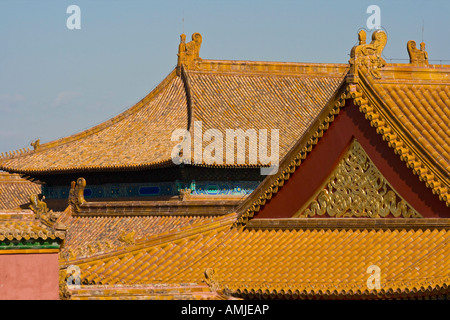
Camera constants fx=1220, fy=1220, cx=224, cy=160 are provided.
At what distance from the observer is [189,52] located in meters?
46.8

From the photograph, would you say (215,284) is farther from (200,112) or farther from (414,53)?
(200,112)

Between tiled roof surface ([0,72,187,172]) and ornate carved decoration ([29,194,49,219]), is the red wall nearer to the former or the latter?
ornate carved decoration ([29,194,49,219])

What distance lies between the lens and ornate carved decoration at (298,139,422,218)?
746 inches

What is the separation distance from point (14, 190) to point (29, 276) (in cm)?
4889

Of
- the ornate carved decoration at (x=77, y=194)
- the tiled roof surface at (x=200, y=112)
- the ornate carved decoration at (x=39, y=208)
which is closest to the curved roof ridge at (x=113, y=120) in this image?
the tiled roof surface at (x=200, y=112)

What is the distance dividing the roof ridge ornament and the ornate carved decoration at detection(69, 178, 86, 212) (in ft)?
48.5

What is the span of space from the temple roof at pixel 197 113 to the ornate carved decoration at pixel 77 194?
9.66 m

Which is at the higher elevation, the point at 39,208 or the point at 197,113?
the point at 197,113

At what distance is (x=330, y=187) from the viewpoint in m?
20.0

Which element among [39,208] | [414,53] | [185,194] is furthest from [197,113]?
[39,208]

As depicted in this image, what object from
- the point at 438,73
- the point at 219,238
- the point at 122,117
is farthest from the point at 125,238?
the point at 122,117

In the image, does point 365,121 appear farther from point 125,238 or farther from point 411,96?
point 125,238

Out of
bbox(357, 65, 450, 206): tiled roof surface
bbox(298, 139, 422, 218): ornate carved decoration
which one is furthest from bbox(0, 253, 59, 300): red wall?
bbox(357, 65, 450, 206): tiled roof surface

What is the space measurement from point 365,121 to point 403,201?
168 cm
